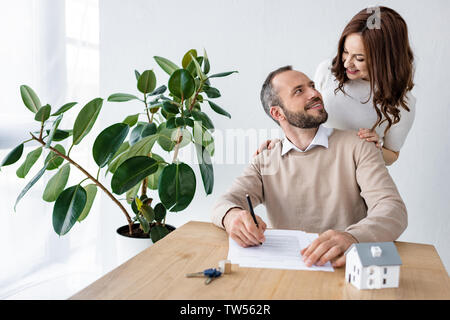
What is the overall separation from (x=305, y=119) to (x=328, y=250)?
67 cm

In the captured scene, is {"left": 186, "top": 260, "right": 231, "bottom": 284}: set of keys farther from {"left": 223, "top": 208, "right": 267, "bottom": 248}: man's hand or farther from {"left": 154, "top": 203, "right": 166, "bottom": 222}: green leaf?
{"left": 154, "top": 203, "right": 166, "bottom": 222}: green leaf

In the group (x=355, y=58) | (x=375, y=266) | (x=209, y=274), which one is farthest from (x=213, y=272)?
(x=355, y=58)

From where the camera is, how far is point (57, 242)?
101 inches

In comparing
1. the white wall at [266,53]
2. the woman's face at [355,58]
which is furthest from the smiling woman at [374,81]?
the white wall at [266,53]

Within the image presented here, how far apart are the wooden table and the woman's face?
776 mm

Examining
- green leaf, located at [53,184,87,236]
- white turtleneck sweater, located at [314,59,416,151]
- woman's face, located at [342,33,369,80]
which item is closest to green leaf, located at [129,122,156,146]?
green leaf, located at [53,184,87,236]

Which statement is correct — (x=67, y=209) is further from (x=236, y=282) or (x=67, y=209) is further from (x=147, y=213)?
(x=236, y=282)

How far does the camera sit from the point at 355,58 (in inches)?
61.7

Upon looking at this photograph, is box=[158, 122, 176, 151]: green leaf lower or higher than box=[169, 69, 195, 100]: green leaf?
lower

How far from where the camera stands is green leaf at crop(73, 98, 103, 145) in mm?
1577

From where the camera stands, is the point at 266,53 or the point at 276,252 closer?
the point at 276,252

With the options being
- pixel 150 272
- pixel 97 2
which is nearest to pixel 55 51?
pixel 97 2

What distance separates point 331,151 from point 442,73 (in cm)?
95
